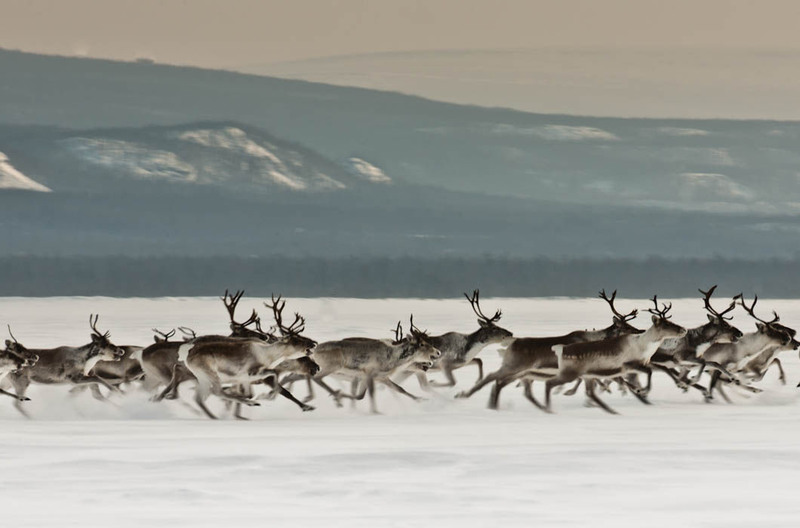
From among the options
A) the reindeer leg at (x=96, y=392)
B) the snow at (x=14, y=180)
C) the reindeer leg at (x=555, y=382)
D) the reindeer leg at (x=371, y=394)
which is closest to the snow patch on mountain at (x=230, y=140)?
the snow at (x=14, y=180)

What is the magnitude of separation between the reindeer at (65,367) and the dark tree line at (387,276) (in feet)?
234

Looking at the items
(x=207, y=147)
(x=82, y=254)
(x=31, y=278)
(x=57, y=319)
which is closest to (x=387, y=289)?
(x=31, y=278)

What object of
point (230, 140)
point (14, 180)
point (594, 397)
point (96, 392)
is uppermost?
point (230, 140)

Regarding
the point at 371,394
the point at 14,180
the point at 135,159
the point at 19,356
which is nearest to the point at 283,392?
the point at 371,394

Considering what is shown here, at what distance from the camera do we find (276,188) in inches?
6718

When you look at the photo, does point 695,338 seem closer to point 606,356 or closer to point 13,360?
point 606,356

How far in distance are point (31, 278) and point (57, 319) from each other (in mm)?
75165

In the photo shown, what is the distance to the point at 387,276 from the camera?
122188mm

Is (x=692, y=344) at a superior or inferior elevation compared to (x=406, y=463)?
superior

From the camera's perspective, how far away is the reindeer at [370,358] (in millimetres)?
16906

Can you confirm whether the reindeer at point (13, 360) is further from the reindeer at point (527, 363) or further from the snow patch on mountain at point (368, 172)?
the snow patch on mountain at point (368, 172)

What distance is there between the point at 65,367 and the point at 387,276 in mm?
105371

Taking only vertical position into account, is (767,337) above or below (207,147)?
below

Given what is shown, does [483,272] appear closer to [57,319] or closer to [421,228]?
[421,228]
